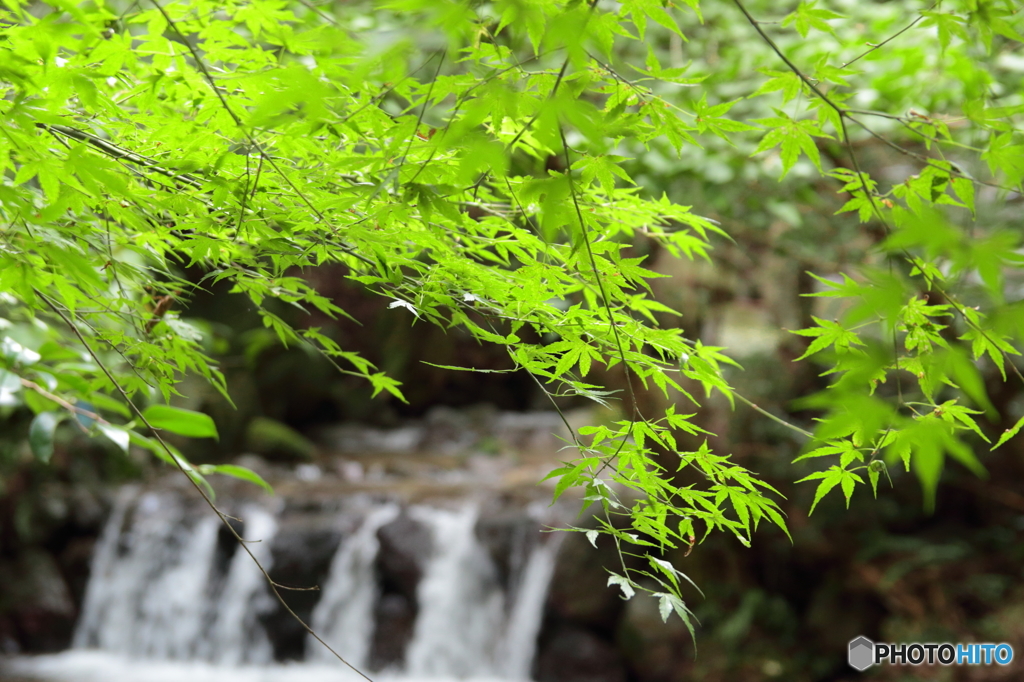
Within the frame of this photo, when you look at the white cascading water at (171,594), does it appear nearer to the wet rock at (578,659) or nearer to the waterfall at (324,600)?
the waterfall at (324,600)

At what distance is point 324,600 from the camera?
217 inches

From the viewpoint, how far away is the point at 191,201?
120 centimetres

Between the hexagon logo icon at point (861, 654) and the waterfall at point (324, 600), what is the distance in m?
2.15

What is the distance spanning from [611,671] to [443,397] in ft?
20.0

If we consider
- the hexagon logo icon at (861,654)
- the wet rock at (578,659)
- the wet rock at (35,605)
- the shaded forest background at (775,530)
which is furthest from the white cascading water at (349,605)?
the hexagon logo icon at (861,654)

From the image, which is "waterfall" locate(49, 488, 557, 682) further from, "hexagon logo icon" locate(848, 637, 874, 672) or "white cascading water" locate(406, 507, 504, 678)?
"hexagon logo icon" locate(848, 637, 874, 672)

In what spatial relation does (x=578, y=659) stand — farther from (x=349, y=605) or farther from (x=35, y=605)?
(x=35, y=605)

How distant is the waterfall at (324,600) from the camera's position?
5.25 m

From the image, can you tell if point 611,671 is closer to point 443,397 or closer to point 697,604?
point 697,604

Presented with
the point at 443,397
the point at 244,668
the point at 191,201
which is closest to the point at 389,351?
the point at 443,397

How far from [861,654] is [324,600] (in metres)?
3.94

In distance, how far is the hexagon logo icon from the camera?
4617 mm

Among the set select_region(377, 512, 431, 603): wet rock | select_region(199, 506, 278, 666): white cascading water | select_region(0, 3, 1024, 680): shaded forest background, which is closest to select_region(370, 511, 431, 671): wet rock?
select_region(377, 512, 431, 603): wet rock

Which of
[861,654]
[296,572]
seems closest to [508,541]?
[296,572]
